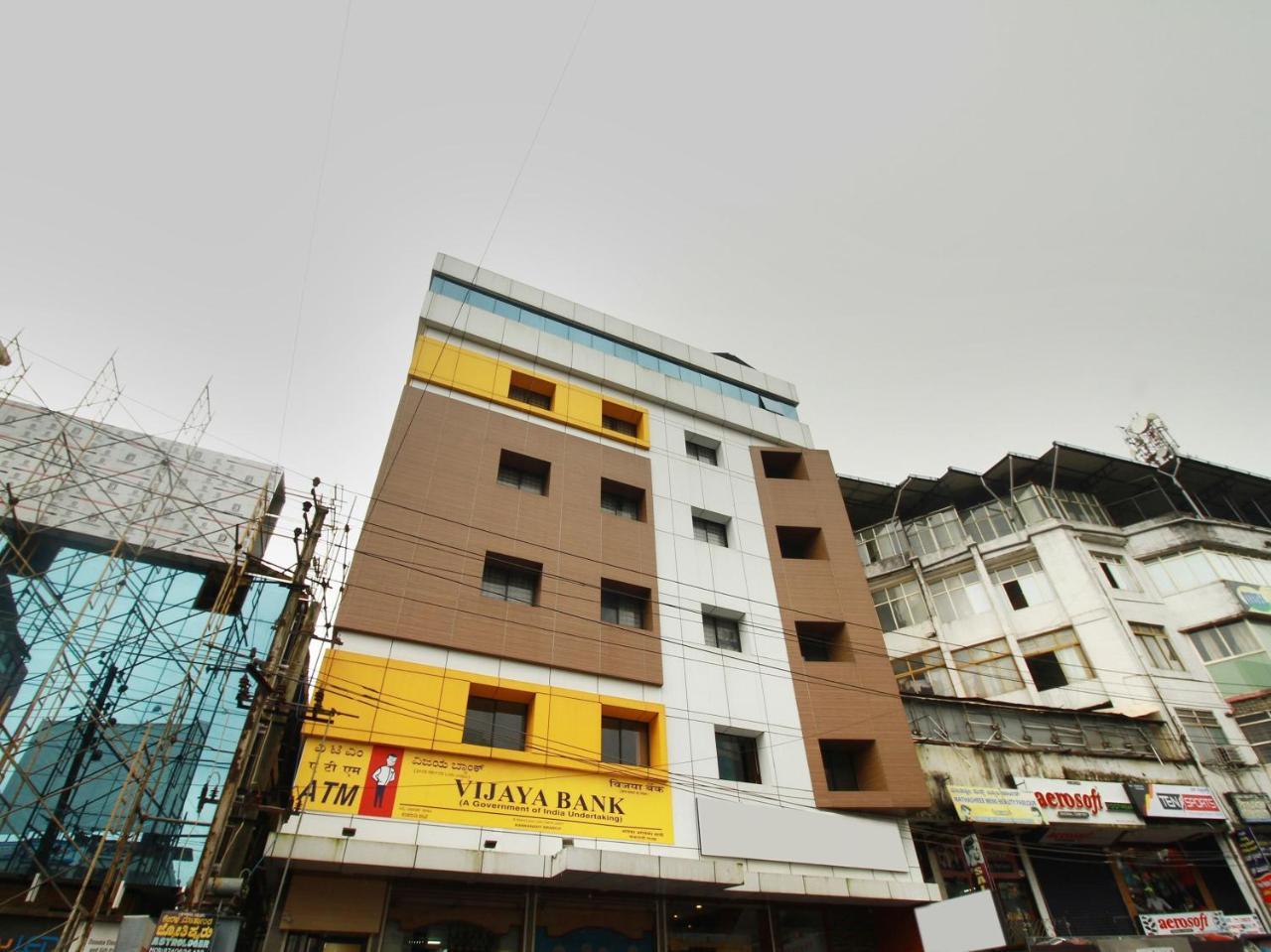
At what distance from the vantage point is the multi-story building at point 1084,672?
20.1m

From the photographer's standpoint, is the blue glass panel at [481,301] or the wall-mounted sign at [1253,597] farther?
the wall-mounted sign at [1253,597]

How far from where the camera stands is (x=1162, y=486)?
34406mm

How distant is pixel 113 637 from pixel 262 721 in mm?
12552

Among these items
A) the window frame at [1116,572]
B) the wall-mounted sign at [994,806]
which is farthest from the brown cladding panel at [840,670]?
the window frame at [1116,572]

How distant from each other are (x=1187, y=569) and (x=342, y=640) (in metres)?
33.0

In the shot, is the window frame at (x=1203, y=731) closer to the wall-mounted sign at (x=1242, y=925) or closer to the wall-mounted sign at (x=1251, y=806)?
the wall-mounted sign at (x=1251, y=806)

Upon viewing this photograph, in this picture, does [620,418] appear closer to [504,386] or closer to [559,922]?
[504,386]

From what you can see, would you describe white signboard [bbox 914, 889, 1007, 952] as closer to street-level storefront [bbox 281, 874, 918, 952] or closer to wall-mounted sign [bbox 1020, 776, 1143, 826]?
street-level storefront [bbox 281, 874, 918, 952]

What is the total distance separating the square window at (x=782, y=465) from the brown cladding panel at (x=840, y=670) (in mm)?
1288

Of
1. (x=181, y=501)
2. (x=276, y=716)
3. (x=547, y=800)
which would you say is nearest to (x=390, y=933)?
(x=547, y=800)

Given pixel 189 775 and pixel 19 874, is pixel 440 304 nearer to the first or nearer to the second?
pixel 189 775

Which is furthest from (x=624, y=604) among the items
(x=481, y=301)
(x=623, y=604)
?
(x=481, y=301)

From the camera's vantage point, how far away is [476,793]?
14.4m

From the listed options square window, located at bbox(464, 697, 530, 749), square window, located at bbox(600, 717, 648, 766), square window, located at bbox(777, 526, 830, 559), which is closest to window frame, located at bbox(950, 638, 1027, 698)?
square window, located at bbox(777, 526, 830, 559)
